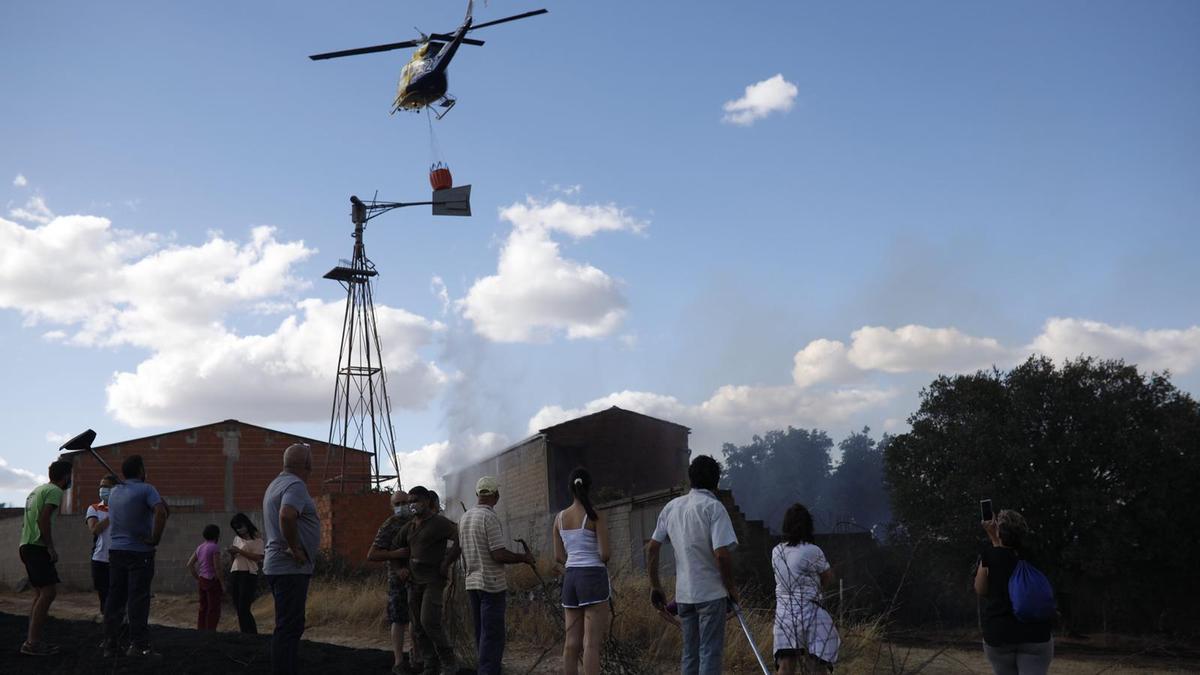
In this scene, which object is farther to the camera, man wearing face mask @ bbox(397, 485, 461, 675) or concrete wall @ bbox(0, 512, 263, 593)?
concrete wall @ bbox(0, 512, 263, 593)

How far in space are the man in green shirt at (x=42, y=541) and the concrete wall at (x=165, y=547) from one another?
58.8 feet

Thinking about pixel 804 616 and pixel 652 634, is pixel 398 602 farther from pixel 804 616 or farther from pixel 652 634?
pixel 804 616

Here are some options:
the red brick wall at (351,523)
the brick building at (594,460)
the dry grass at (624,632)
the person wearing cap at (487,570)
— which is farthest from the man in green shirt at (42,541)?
the brick building at (594,460)

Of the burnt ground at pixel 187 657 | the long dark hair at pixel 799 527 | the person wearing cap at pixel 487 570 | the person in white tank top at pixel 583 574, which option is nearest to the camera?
the long dark hair at pixel 799 527

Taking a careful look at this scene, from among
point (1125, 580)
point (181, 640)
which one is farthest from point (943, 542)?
point (181, 640)

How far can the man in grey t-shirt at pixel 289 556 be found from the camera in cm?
698

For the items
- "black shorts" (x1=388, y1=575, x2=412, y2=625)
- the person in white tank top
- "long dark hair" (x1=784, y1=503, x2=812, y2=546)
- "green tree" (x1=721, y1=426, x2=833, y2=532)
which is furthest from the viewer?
"green tree" (x1=721, y1=426, x2=833, y2=532)

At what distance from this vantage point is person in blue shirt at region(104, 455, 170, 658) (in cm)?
860

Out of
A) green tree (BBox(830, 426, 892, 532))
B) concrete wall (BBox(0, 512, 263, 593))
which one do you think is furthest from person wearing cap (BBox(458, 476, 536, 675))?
green tree (BBox(830, 426, 892, 532))

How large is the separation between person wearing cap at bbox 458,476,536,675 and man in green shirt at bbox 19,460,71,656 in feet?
13.3

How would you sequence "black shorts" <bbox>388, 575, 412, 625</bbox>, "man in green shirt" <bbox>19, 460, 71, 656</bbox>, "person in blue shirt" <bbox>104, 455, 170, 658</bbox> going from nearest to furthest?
"person in blue shirt" <bbox>104, 455, 170, 658</bbox>, "black shorts" <bbox>388, 575, 412, 625</bbox>, "man in green shirt" <bbox>19, 460, 71, 656</bbox>

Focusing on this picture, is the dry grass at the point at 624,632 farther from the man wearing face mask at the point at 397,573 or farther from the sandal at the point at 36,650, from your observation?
the sandal at the point at 36,650

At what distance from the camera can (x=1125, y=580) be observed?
2938 cm

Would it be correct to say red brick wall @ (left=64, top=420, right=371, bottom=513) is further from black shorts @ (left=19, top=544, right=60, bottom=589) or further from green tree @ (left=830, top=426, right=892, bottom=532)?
green tree @ (left=830, top=426, right=892, bottom=532)
